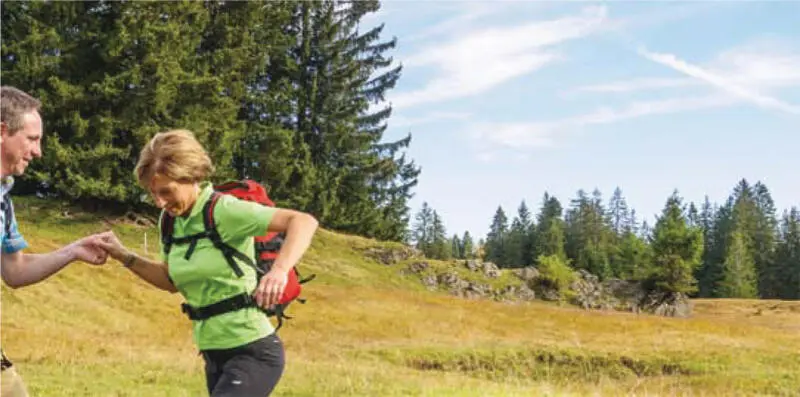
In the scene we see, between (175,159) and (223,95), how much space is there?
55.2 metres

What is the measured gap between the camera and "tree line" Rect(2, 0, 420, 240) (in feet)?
155

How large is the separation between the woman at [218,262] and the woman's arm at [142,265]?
0.42m

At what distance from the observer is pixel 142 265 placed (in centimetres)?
555

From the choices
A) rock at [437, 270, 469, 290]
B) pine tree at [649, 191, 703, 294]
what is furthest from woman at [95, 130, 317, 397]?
pine tree at [649, 191, 703, 294]

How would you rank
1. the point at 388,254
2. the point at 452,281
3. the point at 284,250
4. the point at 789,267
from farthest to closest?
the point at 789,267 → the point at 388,254 → the point at 452,281 → the point at 284,250

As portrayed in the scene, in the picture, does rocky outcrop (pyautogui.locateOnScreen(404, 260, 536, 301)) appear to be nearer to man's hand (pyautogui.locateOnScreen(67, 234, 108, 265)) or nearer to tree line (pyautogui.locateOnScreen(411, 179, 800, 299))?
tree line (pyautogui.locateOnScreen(411, 179, 800, 299))

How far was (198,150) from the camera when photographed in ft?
16.1

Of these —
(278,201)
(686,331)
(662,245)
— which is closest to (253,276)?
(686,331)

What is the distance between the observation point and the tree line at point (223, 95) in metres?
47.3

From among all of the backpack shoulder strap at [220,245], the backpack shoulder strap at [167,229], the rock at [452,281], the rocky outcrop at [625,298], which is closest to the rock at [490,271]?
the rock at [452,281]

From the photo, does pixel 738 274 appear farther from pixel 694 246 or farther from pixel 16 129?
pixel 16 129

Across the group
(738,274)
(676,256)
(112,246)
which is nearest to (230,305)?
(112,246)

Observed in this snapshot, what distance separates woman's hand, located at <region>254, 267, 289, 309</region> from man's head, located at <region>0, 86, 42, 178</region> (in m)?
1.47

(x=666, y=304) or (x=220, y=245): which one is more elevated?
(x=220, y=245)
